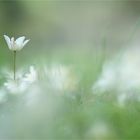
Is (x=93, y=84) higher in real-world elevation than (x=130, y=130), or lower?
higher

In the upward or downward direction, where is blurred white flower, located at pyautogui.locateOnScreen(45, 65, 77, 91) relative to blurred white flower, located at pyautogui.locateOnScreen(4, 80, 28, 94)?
upward

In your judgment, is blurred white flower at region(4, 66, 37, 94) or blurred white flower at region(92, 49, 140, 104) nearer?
blurred white flower at region(4, 66, 37, 94)

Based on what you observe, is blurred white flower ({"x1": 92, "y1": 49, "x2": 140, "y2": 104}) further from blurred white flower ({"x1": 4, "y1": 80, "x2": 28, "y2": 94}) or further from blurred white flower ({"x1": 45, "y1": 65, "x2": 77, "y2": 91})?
blurred white flower ({"x1": 4, "y1": 80, "x2": 28, "y2": 94})

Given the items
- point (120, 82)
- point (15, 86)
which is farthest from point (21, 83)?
point (120, 82)

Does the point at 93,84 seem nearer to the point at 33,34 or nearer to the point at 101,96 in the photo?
the point at 101,96

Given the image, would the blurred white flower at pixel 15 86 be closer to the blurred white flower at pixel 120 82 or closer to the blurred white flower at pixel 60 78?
the blurred white flower at pixel 60 78

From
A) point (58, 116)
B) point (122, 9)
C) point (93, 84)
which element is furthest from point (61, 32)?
point (58, 116)

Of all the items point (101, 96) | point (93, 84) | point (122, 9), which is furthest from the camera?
point (122, 9)

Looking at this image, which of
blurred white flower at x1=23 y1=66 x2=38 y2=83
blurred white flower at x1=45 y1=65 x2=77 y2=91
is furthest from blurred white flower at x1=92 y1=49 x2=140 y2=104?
blurred white flower at x1=23 y1=66 x2=38 y2=83

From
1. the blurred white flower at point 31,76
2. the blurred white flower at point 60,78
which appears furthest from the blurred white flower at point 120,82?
the blurred white flower at point 31,76

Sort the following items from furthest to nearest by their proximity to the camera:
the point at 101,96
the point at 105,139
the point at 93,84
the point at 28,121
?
the point at 93,84
the point at 101,96
the point at 28,121
the point at 105,139

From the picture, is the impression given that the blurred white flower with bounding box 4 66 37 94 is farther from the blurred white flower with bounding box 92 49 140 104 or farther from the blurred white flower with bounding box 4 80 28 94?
the blurred white flower with bounding box 92 49 140 104
